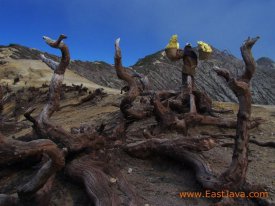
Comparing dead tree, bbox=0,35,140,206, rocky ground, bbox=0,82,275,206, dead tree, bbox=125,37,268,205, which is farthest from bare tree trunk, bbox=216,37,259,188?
dead tree, bbox=0,35,140,206

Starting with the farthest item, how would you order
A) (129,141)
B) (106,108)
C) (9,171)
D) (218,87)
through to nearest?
(218,87), (106,108), (129,141), (9,171)

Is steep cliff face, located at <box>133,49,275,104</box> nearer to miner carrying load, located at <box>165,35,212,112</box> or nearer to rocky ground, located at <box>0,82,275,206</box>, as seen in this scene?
miner carrying load, located at <box>165,35,212,112</box>

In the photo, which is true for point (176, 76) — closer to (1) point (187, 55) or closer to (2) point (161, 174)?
(1) point (187, 55)

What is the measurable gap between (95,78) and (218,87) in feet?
31.0

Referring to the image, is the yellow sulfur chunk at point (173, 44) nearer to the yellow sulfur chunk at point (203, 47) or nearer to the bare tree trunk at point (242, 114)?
the yellow sulfur chunk at point (203, 47)

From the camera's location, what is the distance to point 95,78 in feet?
111

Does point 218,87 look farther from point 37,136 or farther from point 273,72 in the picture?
point 37,136

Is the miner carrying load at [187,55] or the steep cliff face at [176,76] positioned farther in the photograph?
Answer: the steep cliff face at [176,76]

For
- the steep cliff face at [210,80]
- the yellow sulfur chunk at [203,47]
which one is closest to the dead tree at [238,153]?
the yellow sulfur chunk at [203,47]

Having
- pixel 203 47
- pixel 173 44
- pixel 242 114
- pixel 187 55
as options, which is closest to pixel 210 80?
pixel 187 55

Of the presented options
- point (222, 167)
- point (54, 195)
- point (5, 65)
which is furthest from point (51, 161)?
point (5, 65)

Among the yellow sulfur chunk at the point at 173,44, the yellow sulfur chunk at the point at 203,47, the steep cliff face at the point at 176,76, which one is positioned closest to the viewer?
the yellow sulfur chunk at the point at 203,47

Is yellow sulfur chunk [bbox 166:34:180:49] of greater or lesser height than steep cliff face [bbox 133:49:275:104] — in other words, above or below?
below

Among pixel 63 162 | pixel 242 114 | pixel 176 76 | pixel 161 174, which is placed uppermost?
pixel 176 76
